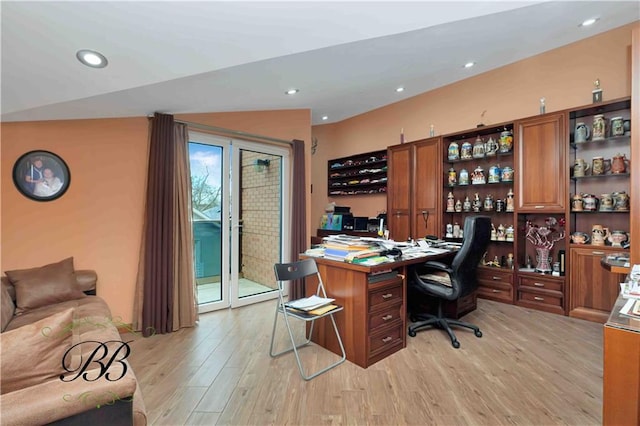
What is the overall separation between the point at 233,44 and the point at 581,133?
12.5 feet

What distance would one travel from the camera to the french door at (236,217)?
3.48m

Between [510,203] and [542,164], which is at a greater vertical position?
[542,164]

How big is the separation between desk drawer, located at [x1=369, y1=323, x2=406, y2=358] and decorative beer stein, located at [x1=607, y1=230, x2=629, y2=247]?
254 centimetres

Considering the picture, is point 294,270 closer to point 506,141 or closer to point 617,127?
point 506,141

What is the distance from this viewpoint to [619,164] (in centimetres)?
303

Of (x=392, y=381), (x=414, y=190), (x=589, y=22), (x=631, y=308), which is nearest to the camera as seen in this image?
(x=631, y=308)

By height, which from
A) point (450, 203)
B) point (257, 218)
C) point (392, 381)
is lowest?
point (392, 381)

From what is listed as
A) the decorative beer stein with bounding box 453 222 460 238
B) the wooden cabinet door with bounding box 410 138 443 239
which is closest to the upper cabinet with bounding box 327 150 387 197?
the wooden cabinet door with bounding box 410 138 443 239

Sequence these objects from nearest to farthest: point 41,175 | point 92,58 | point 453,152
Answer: point 92,58, point 41,175, point 453,152

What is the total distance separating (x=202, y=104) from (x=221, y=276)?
2.06 m

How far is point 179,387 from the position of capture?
1.98 meters

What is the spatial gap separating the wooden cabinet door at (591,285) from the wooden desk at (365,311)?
6.63 feet

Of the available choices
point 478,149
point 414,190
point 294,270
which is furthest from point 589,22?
point 294,270

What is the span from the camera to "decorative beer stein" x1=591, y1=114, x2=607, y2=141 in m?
3.09
